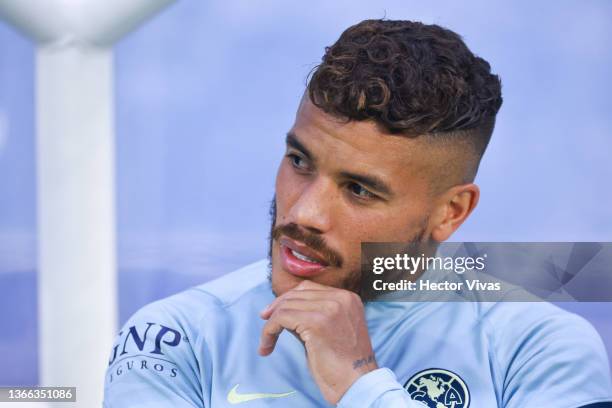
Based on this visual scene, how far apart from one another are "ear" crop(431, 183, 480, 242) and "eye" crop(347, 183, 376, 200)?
0.20 meters

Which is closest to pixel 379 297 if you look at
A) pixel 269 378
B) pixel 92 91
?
pixel 269 378

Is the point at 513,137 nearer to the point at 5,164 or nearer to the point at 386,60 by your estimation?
the point at 386,60

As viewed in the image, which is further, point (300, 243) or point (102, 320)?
point (102, 320)

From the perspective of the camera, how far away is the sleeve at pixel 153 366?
7.28ft

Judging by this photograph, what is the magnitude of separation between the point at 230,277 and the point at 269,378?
335 mm

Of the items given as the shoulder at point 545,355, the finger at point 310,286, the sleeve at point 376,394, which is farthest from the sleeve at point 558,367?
the finger at point 310,286

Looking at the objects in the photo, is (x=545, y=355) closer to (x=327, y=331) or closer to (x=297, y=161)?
(x=327, y=331)

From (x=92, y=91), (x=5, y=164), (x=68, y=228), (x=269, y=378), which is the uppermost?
(x=92, y=91)

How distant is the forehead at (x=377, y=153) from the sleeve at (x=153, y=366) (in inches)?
26.9

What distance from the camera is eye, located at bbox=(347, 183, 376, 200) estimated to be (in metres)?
2.19

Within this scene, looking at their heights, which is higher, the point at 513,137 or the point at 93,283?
the point at 513,137

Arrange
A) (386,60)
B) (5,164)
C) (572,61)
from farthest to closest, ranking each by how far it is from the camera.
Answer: (5,164)
(572,61)
(386,60)

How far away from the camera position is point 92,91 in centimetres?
241

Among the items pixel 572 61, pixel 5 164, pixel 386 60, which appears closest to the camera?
pixel 386 60
